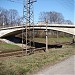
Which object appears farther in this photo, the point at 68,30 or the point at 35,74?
the point at 68,30

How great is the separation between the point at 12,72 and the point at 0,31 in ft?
195

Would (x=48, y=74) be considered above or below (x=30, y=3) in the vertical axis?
below

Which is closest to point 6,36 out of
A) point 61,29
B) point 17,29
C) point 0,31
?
point 0,31

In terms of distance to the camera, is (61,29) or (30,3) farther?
(61,29)

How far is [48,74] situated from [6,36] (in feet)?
199

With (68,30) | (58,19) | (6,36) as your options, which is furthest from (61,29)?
(58,19)

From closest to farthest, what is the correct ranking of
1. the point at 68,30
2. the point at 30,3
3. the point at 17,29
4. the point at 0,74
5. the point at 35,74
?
the point at 0,74 < the point at 35,74 < the point at 30,3 < the point at 68,30 < the point at 17,29

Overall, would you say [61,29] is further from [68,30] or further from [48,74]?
[48,74]

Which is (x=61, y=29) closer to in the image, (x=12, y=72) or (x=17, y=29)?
(x=17, y=29)

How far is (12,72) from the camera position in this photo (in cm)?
1255

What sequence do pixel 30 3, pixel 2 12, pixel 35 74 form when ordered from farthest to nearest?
pixel 2 12, pixel 30 3, pixel 35 74

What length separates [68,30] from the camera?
56.6 metres

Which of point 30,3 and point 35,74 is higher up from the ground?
point 30,3

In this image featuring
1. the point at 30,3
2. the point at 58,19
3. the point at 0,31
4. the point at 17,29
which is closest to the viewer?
the point at 30,3
